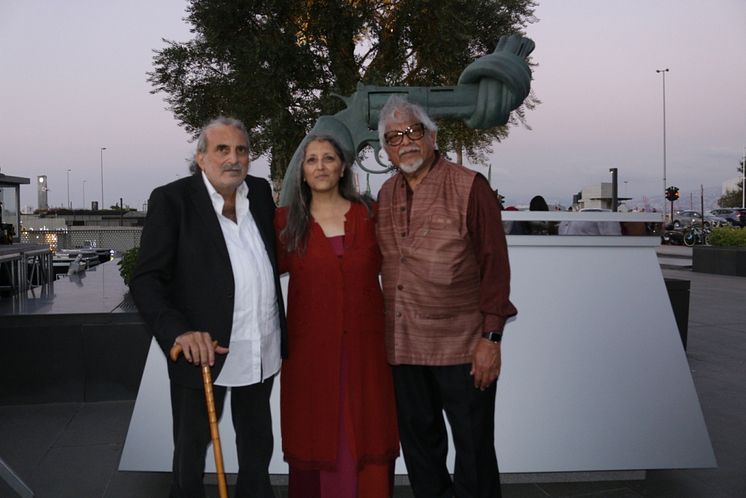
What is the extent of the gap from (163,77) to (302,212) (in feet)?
49.4

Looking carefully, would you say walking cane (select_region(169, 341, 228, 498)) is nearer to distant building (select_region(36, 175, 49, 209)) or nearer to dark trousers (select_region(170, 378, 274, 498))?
dark trousers (select_region(170, 378, 274, 498))

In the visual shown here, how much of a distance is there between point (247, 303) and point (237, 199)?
39cm

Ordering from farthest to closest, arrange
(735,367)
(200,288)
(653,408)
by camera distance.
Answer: (735,367) < (653,408) < (200,288)

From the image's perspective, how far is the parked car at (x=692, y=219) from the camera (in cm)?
3037

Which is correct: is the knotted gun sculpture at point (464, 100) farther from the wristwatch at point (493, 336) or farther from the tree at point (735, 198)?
the tree at point (735, 198)

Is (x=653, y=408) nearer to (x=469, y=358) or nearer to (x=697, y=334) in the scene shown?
(x=469, y=358)

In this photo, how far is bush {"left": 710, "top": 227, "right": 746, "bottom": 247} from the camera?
15617 millimetres

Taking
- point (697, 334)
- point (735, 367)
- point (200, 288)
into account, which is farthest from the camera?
point (697, 334)

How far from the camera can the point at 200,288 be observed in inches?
82.3

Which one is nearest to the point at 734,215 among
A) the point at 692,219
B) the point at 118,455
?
the point at 692,219

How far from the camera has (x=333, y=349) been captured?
89.4 inches

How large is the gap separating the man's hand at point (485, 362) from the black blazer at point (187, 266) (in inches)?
34.6

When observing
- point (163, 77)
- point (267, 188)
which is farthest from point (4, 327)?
point (163, 77)

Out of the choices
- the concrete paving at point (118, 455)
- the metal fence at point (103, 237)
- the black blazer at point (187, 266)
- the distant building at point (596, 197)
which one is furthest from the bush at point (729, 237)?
the metal fence at point (103, 237)
